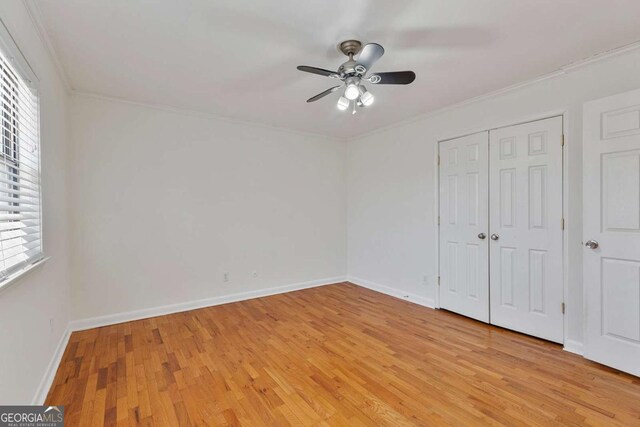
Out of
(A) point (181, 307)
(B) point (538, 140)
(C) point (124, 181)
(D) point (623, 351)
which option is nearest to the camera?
(D) point (623, 351)

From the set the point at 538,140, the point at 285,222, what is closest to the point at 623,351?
the point at 538,140

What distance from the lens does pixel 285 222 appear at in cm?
462

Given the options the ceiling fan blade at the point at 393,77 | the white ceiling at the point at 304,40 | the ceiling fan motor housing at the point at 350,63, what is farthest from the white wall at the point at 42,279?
the ceiling fan blade at the point at 393,77

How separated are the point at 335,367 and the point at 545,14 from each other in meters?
2.93

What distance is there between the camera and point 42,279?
2.08m

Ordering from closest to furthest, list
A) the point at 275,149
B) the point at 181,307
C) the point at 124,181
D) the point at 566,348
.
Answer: the point at 566,348 → the point at 124,181 → the point at 181,307 → the point at 275,149

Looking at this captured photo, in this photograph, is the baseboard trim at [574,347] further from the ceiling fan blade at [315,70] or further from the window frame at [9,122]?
the window frame at [9,122]

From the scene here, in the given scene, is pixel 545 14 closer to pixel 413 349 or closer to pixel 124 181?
pixel 413 349

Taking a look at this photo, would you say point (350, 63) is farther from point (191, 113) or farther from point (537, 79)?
point (191, 113)

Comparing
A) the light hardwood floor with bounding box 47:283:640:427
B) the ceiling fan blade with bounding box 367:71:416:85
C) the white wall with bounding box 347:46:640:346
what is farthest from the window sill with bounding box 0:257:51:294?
the white wall with bounding box 347:46:640:346

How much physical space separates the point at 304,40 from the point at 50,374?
3106 mm

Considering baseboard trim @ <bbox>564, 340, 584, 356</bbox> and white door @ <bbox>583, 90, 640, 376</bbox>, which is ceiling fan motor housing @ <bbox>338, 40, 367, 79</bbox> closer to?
white door @ <bbox>583, 90, 640, 376</bbox>

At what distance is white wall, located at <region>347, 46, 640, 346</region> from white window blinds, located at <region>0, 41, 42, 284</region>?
3827 millimetres

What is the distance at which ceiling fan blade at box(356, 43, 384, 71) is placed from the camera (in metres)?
1.83
